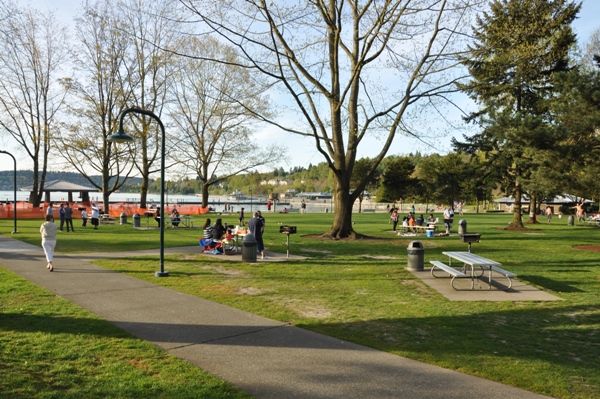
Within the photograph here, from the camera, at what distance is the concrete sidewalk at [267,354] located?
5.02m

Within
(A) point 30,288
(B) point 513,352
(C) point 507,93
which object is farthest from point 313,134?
(C) point 507,93

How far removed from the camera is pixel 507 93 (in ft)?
111

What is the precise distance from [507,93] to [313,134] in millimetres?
19457

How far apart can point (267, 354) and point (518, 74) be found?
19576 mm

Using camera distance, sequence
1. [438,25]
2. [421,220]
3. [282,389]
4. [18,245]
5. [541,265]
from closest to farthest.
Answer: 1. [282,389]
2. [541,265]
3. [18,245]
4. [438,25]
5. [421,220]

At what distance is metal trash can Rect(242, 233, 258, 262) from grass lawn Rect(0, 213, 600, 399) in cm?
44

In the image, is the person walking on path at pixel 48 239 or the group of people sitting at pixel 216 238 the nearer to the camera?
the person walking on path at pixel 48 239

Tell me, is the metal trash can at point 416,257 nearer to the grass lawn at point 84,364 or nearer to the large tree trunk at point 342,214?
the grass lawn at point 84,364

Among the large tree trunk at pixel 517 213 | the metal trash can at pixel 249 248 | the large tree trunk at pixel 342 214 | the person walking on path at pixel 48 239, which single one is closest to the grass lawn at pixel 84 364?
the person walking on path at pixel 48 239

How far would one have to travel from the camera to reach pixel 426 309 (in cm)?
875

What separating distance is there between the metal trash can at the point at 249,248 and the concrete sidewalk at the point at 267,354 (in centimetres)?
493

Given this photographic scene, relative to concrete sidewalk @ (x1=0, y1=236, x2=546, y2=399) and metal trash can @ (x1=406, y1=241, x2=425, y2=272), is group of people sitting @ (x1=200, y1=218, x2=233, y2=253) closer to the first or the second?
metal trash can @ (x1=406, y1=241, x2=425, y2=272)

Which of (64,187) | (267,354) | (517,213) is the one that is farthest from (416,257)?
(64,187)

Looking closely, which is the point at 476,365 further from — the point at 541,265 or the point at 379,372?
the point at 541,265
